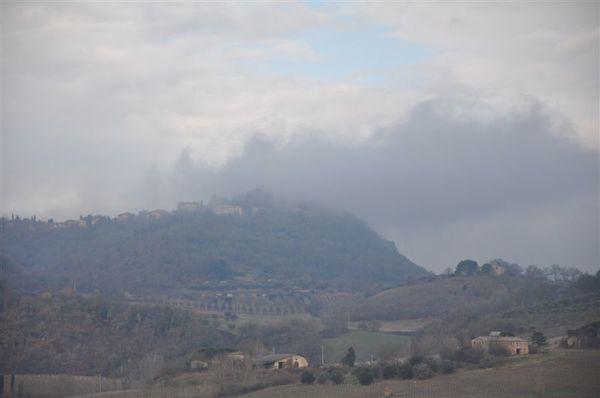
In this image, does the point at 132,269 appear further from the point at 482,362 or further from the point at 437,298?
the point at 482,362

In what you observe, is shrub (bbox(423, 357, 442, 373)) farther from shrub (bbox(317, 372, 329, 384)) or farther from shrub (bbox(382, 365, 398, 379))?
shrub (bbox(317, 372, 329, 384))

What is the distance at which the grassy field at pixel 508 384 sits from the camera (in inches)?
2333

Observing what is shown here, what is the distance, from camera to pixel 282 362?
8475 centimetres

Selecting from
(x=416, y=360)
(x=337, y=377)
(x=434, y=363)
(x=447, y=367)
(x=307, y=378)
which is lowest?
(x=307, y=378)

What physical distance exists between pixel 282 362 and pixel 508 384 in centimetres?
2675

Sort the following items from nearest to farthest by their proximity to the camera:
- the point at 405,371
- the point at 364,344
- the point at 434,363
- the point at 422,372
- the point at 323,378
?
the point at 422,372 → the point at 405,371 → the point at 434,363 → the point at 323,378 → the point at 364,344

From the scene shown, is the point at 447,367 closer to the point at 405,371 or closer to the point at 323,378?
the point at 405,371

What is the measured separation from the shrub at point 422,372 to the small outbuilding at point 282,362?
52.2ft

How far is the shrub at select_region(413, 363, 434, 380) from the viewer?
229 feet

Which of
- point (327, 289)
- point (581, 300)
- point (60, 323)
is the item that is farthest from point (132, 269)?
point (581, 300)

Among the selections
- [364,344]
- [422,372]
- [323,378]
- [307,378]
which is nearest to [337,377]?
[323,378]

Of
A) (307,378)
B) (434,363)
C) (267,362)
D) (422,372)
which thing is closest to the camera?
(422,372)

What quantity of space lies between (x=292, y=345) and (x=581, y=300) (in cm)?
3413

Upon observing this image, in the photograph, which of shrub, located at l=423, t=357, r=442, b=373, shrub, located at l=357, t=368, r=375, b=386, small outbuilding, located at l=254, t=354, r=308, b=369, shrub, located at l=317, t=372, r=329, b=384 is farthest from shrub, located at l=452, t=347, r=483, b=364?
small outbuilding, located at l=254, t=354, r=308, b=369
